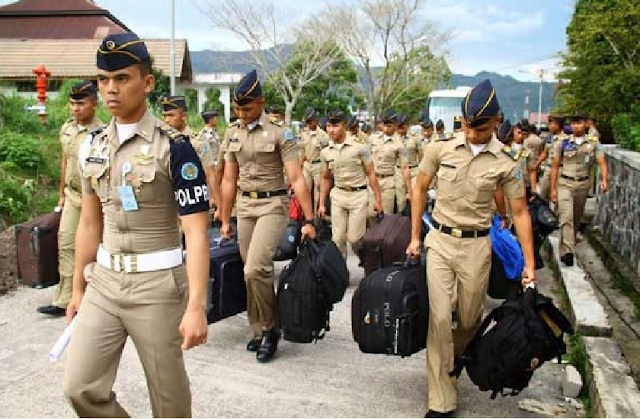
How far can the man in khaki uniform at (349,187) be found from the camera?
7941mm

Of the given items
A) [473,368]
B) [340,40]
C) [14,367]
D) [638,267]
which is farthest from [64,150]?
[340,40]

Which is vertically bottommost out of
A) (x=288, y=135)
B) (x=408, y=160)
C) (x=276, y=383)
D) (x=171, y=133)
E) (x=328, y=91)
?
(x=276, y=383)

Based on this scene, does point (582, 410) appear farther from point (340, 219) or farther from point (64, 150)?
point (64, 150)

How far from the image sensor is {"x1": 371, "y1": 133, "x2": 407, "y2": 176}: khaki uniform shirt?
10016 millimetres

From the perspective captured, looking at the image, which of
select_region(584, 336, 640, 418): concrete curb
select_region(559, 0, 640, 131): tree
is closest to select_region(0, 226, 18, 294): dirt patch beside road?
select_region(584, 336, 640, 418): concrete curb

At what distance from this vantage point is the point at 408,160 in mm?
10992

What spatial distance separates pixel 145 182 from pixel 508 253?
380cm

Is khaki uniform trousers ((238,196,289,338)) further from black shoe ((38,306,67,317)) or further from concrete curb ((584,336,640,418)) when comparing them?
concrete curb ((584,336,640,418))

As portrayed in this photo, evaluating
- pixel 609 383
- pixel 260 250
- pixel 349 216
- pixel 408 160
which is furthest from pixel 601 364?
pixel 408 160

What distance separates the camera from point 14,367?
5.15 m

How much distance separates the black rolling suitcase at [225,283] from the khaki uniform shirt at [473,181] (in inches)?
76.2

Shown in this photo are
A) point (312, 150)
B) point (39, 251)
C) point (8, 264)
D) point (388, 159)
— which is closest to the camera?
point (39, 251)

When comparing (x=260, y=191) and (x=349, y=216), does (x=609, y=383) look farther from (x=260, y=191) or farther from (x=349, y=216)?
(x=349, y=216)

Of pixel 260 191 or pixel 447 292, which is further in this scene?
pixel 260 191
